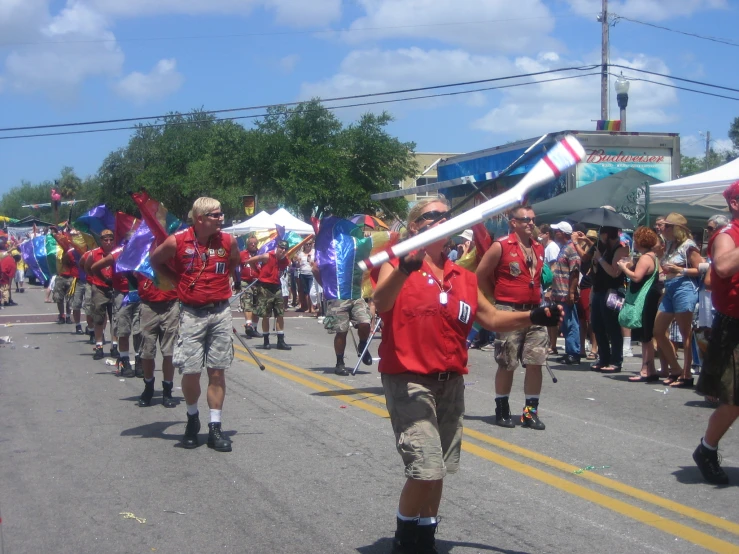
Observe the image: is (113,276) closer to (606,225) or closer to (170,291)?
(170,291)

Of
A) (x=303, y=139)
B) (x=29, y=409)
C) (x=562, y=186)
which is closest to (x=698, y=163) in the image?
(x=303, y=139)

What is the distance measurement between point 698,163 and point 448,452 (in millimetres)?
89793

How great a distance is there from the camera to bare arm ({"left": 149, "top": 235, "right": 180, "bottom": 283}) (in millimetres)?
6906

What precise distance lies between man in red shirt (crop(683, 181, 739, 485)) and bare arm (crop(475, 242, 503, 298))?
1.96 metres

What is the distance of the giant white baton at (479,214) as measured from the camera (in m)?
3.37

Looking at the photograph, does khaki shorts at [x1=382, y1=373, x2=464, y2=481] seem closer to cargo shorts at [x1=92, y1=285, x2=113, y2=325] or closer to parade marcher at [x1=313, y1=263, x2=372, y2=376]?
parade marcher at [x1=313, y1=263, x2=372, y2=376]

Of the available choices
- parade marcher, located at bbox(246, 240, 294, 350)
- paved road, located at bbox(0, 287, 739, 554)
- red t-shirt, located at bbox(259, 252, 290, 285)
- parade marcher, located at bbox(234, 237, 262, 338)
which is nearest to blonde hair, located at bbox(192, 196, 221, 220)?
paved road, located at bbox(0, 287, 739, 554)

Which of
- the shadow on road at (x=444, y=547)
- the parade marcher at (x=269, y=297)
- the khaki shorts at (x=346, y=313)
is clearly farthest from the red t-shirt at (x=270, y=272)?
the shadow on road at (x=444, y=547)

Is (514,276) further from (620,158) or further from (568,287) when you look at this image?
(620,158)

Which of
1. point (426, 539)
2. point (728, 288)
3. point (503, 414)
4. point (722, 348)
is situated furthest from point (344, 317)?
point (426, 539)

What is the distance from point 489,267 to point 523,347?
764 millimetres

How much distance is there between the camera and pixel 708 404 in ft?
29.0

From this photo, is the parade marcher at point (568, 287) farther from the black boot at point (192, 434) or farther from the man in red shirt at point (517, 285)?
the black boot at point (192, 434)

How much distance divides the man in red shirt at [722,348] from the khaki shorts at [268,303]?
9.83 metres
